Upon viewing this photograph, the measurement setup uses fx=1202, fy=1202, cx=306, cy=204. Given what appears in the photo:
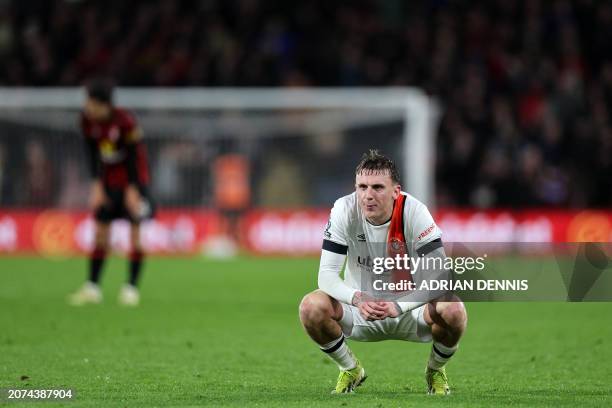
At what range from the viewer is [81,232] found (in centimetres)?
1981

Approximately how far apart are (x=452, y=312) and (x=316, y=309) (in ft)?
2.38

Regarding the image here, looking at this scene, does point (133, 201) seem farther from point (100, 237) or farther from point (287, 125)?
point (287, 125)

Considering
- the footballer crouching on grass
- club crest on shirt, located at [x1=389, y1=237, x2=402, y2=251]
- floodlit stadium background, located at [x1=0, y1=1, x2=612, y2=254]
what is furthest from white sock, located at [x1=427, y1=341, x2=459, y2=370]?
floodlit stadium background, located at [x1=0, y1=1, x2=612, y2=254]

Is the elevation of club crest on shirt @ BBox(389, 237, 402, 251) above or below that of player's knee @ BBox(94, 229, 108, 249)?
below

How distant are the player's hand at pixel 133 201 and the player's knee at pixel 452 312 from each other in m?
6.50

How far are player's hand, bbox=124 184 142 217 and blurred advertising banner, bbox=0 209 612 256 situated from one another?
287 inches

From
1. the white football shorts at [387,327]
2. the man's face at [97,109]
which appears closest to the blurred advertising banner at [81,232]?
the man's face at [97,109]

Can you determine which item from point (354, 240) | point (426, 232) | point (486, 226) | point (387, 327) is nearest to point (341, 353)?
point (387, 327)

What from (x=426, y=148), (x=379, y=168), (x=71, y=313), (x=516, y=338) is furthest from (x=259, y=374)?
(x=426, y=148)

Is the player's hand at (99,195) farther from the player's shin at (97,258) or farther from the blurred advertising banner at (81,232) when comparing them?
the blurred advertising banner at (81,232)

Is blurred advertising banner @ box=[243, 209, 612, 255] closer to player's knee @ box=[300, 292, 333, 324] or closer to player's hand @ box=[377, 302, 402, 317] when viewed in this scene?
player's knee @ box=[300, 292, 333, 324]

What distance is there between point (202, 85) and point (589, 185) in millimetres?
7009

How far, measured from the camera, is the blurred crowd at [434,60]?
20.1 meters

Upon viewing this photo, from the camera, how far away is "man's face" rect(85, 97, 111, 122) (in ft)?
38.7
